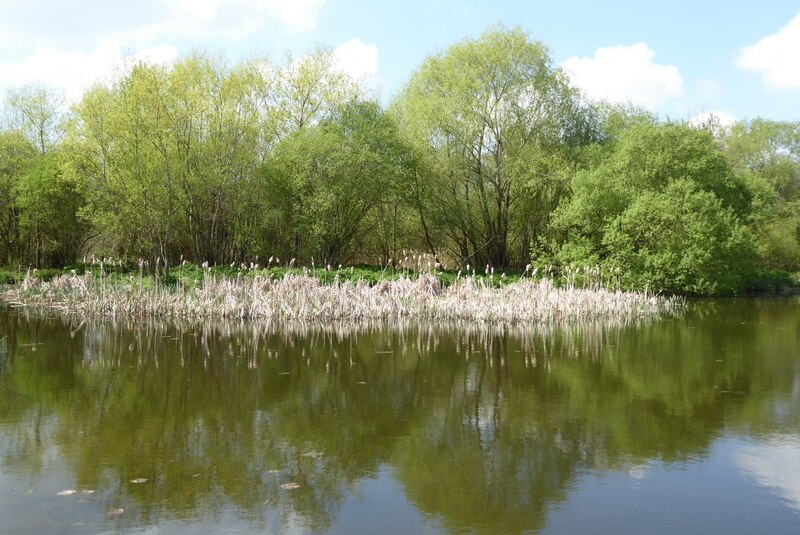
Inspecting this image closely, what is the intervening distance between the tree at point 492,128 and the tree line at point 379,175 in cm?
9

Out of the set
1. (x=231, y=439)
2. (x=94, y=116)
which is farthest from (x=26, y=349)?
(x=94, y=116)

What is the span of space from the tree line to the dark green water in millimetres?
14461

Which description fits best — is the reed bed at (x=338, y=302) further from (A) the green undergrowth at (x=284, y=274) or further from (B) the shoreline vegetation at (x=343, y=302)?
(A) the green undergrowth at (x=284, y=274)

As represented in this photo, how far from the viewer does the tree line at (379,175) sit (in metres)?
27.2

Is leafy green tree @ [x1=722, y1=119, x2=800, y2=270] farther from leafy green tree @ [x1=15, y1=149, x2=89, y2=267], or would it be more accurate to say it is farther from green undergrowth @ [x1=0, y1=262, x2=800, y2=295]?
leafy green tree @ [x1=15, y1=149, x2=89, y2=267]

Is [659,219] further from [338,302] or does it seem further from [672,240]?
[338,302]

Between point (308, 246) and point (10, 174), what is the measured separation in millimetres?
14865

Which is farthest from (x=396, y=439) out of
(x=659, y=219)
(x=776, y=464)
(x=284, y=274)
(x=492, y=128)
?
(x=492, y=128)

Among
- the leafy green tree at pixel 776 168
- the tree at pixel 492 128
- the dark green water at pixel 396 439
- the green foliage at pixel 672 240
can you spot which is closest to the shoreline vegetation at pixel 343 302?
the dark green water at pixel 396 439

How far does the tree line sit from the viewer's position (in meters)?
27.2

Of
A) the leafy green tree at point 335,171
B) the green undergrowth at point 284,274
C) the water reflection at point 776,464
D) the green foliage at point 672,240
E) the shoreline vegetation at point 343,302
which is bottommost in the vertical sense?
the water reflection at point 776,464

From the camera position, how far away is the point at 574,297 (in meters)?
19.6

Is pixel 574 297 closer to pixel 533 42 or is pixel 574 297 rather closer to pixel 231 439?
pixel 231 439

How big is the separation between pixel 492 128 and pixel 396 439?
1085 inches
